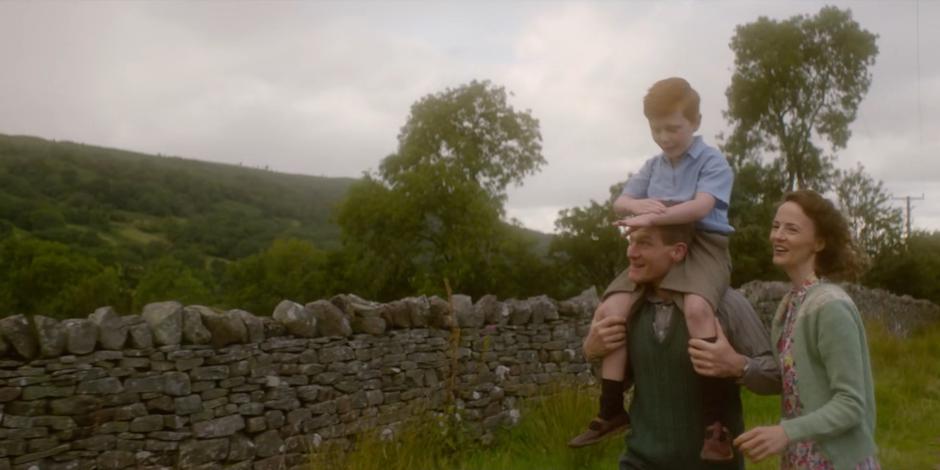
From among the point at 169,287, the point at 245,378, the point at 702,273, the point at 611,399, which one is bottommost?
the point at 169,287

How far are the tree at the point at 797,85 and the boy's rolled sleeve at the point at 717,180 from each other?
30.6 m

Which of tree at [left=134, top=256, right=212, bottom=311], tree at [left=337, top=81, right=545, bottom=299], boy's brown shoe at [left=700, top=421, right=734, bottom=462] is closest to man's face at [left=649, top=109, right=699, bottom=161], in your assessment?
boy's brown shoe at [left=700, top=421, right=734, bottom=462]

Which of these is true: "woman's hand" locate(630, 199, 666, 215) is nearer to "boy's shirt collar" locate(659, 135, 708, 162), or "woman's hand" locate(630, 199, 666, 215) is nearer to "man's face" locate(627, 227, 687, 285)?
"man's face" locate(627, 227, 687, 285)

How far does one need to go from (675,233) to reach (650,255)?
10 centimetres

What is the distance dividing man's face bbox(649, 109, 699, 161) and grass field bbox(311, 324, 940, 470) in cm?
389

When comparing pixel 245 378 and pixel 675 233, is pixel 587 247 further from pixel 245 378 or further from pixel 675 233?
pixel 675 233

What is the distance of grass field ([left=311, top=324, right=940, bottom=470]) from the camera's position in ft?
21.8

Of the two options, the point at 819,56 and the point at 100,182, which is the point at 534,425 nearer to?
the point at 819,56

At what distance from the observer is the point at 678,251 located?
2758mm

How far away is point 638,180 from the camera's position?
3137 mm

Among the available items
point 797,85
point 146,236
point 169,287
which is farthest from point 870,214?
point 146,236

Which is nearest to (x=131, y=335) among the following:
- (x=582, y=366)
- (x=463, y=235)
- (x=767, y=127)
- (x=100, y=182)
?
(x=582, y=366)

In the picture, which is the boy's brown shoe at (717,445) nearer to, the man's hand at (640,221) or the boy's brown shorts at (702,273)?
the boy's brown shorts at (702,273)

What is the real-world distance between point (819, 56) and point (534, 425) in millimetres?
28308
